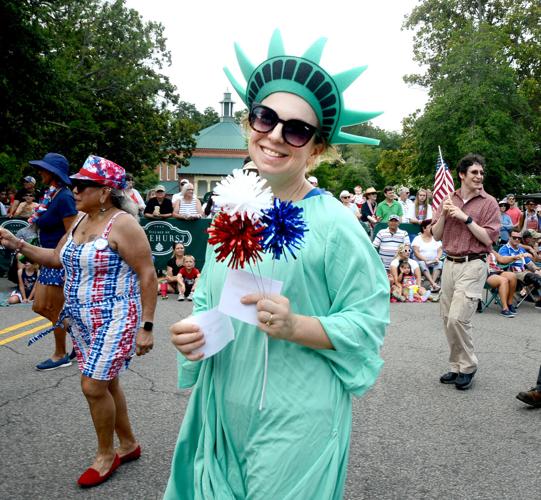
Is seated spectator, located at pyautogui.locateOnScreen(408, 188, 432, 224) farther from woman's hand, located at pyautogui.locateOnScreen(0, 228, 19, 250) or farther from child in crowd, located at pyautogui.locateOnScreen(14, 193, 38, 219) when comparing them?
woman's hand, located at pyautogui.locateOnScreen(0, 228, 19, 250)

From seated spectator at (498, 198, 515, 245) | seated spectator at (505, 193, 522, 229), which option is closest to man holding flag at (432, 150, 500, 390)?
seated spectator at (498, 198, 515, 245)

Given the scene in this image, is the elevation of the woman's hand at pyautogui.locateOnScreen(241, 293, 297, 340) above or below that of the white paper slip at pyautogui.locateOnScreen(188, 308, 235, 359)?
above

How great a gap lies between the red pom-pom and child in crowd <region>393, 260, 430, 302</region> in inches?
374

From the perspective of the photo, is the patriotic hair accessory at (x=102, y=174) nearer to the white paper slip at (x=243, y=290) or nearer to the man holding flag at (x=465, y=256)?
the white paper slip at (x=243, y=290)

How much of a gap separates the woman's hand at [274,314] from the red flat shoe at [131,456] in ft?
8.15

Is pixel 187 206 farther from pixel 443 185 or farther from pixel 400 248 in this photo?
pixel 443 185

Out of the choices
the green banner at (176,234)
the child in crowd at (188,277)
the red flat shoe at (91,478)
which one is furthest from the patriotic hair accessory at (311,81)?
the green banner at (176,234)

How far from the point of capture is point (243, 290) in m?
1.68

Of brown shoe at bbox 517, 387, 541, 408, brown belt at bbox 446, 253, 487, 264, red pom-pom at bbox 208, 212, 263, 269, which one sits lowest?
brown shoe at bbox 517, 387, 541, 408

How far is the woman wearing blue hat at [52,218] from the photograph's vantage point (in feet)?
17.0

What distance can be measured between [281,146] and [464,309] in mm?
4000

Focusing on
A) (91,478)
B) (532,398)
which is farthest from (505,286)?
(91,478)

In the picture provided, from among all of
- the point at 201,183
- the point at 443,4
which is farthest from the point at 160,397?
the point at 201,183

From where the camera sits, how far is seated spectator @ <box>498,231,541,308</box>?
10.3m
